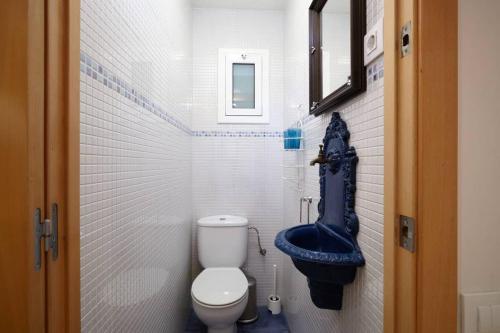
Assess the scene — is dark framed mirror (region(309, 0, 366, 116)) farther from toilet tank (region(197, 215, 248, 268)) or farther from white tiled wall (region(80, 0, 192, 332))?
toilet tank (region(197, 215, 248, 268))

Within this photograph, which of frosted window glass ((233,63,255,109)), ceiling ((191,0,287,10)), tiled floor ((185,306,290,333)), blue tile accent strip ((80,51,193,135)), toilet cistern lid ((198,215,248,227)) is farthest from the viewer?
frosted window glass ((233,63,255,109))

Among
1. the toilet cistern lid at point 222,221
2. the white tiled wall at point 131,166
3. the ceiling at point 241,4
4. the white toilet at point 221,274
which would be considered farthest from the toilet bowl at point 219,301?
the ceiling at point 241,4

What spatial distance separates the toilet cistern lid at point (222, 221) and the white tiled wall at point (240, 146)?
3.4 inches

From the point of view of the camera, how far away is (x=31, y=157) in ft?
1.53

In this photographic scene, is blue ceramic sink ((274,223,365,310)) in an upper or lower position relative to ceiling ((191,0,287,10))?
lower

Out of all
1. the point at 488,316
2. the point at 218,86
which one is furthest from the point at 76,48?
the point at 218,86

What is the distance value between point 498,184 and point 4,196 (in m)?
1.04

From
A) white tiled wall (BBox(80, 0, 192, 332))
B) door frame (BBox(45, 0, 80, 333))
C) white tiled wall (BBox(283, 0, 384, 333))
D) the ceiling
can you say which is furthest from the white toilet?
the ceiling

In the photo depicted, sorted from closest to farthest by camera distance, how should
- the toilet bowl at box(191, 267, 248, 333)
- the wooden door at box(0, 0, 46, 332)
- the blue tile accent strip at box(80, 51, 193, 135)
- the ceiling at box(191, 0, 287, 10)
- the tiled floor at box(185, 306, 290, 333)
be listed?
the wooden door at box(0, 0, 46, 332) → the blue tile accent strip at box(80, 51, 193, 135) → the toilet bowl at box(191, 267, 248, 333) → the tiled floor at box(185, 306, 290, 333) → the ceiling at box(191, 0, 287, 10)

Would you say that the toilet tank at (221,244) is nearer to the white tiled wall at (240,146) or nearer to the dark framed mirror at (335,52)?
the white tiled wall at (240,146)

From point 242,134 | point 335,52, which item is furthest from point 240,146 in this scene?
point 335,52

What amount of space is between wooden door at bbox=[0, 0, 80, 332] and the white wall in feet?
2.89

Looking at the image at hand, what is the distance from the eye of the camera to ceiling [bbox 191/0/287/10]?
2072 millimetres

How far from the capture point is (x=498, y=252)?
57cm
